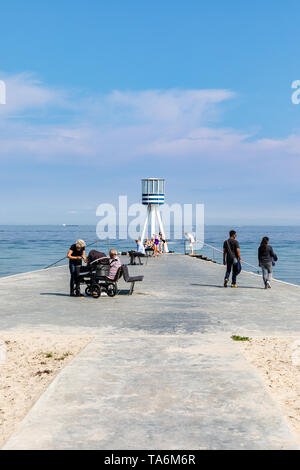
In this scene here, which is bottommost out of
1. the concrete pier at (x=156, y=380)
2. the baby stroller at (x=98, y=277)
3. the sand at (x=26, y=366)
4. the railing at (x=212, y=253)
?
the railing at (x=212, y=253)

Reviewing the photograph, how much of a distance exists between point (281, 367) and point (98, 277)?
23.9ft

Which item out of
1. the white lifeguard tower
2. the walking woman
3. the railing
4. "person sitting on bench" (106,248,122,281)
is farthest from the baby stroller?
the white lifeguard tower

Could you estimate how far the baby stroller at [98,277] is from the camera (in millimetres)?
12938

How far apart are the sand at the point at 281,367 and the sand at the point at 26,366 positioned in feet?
8.94

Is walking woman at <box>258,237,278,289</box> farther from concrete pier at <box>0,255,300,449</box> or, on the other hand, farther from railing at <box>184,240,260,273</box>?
railing at <box>184,240,260,273</box>

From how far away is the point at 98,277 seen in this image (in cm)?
1298

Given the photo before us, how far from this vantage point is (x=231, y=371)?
5.94m

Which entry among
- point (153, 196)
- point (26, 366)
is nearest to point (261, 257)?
→ point (26, 366)

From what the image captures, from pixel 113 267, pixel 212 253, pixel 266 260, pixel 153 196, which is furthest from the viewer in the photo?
pixel 212 253

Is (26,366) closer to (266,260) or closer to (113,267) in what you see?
(113,267)

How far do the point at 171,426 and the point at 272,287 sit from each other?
11.7 metres

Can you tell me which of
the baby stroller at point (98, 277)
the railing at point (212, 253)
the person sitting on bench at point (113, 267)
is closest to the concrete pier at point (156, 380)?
the baby stroller at point (98, 277)

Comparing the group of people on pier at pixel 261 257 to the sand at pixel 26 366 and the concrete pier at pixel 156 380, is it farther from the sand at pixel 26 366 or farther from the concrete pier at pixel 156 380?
the sand at pixel 26 366

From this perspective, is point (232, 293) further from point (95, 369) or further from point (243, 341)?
point (95, 369)
